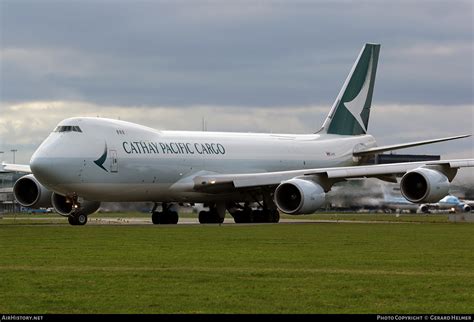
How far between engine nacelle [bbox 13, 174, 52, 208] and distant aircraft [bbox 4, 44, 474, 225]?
0.05 metres

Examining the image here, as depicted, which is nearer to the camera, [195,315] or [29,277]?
[195,315]

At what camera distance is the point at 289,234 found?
1537 inches

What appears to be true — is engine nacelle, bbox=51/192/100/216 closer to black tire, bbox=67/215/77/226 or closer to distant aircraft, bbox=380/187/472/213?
black tire, bbox=67/215/77/226

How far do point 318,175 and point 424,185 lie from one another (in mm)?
5325

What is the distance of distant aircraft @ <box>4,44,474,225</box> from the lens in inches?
1945

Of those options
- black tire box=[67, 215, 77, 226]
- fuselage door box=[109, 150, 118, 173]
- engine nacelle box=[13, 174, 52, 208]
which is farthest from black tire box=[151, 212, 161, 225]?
black tire box=[67, 215, 77, 226]

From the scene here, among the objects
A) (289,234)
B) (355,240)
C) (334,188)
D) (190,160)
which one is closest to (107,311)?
(355,240)

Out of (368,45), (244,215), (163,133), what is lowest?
(244,215)

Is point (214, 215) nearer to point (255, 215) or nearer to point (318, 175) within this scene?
point (255, 215)

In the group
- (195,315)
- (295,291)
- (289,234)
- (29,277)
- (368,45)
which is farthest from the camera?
(368,45)

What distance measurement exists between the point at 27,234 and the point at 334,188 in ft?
77.9

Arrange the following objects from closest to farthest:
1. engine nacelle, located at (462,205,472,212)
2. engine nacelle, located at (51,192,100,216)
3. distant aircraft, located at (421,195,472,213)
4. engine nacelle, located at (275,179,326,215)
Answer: engine nacelle, located at (275,179,326,215), engine nacelle, located at (51,192,100,216), engine nacelle, located at (462,205,472,212), distant aircraft, located at (421,195,472,213)

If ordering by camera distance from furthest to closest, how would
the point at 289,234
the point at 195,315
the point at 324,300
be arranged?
the point at 289,234
the point at 324,300
the point at 195,315

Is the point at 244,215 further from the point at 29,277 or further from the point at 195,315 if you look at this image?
the point at 195,315
